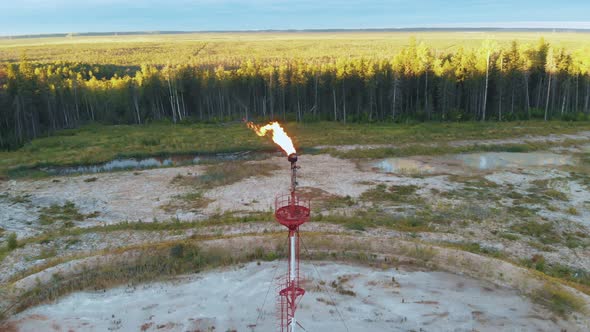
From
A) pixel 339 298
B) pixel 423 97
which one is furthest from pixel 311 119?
pixel 339 298

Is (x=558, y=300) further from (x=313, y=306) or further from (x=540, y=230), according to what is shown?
(x=313, y=306)

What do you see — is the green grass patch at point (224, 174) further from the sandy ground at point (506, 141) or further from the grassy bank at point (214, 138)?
the sandy ground at point (506, 141)

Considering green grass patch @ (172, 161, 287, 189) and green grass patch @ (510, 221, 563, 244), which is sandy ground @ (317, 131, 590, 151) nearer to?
green grass patch @ (172, 161, 287, 189)

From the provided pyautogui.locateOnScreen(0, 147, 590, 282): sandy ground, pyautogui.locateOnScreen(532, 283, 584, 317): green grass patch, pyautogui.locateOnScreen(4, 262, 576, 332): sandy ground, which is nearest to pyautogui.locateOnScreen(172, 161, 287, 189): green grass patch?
pyautogui.locateOnScreen(0, 147, 590, 282): sandy ground

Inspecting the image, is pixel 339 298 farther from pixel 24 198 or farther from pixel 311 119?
pixel 311 119

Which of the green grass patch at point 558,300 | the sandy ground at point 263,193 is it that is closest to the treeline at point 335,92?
the sandy ground at point 263,193
